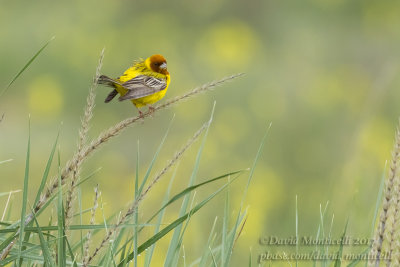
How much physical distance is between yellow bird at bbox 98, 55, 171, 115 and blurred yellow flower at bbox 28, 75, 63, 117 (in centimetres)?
672

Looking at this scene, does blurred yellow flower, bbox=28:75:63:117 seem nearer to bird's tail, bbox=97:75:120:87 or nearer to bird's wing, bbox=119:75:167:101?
bird's wing, bbox=119:75:167:101

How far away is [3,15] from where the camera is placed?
14.2 meters

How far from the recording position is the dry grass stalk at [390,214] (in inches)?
83.7

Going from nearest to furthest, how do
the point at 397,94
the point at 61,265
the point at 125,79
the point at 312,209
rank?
the point at 61,265
the point at 125,79
the point at 312,209
the point at 397,94

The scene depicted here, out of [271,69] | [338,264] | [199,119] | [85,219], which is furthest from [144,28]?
[338,264]

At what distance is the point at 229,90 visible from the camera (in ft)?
37.7

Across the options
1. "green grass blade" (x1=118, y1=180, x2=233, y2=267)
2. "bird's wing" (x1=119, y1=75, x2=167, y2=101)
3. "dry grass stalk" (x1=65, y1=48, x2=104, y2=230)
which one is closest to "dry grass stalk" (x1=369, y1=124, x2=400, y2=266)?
"green grass blade" (x1=118, y1=180, x2=233, y2=267)

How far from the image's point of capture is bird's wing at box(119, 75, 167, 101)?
4.15 metres

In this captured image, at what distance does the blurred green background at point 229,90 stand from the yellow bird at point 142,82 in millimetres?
2610

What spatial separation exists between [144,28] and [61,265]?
36.9 feet

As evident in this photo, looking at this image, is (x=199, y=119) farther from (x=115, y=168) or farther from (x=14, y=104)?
(x=14, y=104)

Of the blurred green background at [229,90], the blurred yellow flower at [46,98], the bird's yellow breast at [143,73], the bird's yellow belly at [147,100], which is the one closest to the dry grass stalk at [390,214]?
the bird's yellow breast at [143,73]

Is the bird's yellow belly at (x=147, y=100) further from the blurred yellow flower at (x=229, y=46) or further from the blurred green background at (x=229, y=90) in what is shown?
the blurred yellow flower at (x=229, y=46)

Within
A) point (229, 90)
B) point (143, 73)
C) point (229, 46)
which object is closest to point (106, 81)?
point (143, 73)
